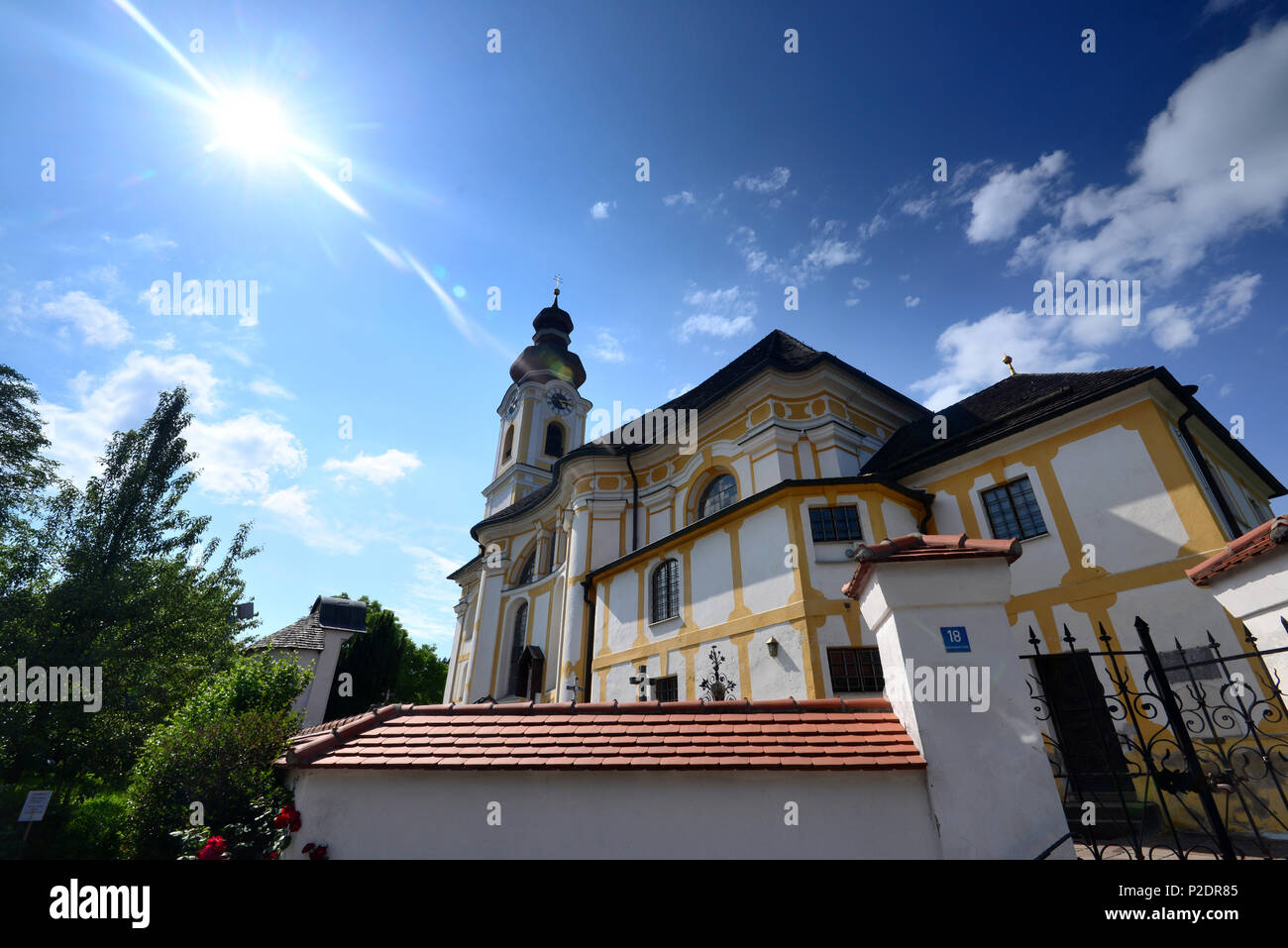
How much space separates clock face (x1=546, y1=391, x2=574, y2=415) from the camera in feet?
108

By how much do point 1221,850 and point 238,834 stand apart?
306 inches

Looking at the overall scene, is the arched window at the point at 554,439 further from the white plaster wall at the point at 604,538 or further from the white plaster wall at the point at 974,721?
the white plaster wall at the point at 974,721

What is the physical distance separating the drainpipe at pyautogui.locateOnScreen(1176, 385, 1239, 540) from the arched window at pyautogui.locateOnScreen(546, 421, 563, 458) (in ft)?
88.4

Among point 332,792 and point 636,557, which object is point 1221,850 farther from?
point 636,557

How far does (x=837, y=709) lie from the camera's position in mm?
4574

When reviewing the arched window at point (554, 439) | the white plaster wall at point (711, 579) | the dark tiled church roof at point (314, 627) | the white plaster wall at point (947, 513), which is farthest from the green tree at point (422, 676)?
the white plaster wall at point (947, 513)

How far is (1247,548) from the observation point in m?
4.68

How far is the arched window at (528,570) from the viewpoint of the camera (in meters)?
24.7

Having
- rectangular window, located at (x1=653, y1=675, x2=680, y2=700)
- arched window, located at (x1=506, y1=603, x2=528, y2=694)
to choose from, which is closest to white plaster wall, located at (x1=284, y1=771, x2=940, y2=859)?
rectangular window, located at (x1=653, y1=675, x2=680, y2=700)

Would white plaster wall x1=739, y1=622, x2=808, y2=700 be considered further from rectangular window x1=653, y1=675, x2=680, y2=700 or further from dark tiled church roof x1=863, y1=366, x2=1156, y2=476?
dark tiled church roof x1=863, y1=366, x2=1156, y2=476

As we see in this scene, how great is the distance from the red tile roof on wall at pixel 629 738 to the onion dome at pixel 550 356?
29.4 m

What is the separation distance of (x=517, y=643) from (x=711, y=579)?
1298 centimetres

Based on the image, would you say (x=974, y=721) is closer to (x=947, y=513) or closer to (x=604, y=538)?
(x=947, y=513)
